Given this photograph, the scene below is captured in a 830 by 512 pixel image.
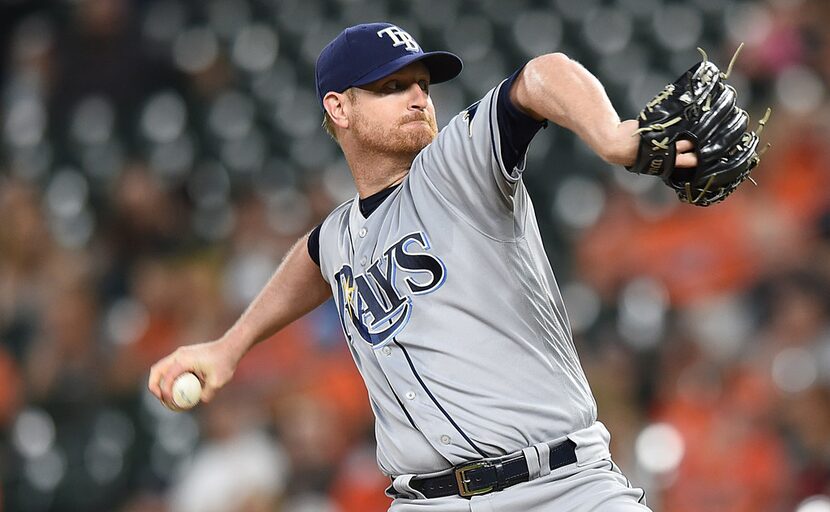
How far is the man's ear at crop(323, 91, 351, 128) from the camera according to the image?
2.59m

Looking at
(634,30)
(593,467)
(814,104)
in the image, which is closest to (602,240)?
(814,104)

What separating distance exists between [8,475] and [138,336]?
874 mm

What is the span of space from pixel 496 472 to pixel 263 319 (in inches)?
32.2

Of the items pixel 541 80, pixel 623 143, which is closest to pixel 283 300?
pixel 541 80

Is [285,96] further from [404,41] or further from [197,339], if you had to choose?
[404,41]

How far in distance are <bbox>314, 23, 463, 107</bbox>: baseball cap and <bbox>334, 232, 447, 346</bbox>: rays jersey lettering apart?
0.39 m

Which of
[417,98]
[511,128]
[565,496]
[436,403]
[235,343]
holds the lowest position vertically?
[565,496]

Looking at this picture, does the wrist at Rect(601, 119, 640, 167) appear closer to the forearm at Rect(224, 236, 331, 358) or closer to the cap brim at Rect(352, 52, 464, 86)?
the cap brim at Rect(352, 52, 464, 86)

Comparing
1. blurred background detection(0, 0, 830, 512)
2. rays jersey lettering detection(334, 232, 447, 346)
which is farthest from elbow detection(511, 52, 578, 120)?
blurred background detection(0, 0, 830, 512)

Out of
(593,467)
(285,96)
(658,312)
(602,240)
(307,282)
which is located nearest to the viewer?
(593,467)

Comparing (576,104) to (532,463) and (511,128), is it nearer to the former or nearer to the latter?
(511,128)

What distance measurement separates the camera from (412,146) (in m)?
2.52

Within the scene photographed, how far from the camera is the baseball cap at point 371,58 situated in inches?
98.1

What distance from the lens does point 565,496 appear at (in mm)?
2234
